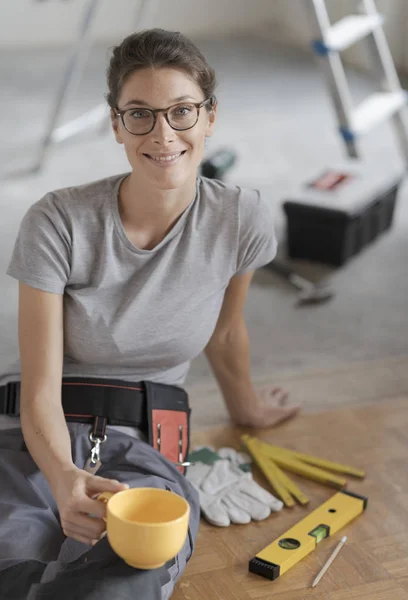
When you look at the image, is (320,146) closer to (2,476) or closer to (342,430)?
(342,430)

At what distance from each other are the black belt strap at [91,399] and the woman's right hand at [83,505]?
31 centimetres

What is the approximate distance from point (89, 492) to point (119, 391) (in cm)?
37

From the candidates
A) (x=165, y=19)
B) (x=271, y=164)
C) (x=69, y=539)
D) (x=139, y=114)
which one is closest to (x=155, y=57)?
(x=139, y=114)

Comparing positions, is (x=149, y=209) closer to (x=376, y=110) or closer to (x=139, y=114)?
(x=139, y=114)

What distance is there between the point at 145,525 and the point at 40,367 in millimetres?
466

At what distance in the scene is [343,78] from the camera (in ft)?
12.6

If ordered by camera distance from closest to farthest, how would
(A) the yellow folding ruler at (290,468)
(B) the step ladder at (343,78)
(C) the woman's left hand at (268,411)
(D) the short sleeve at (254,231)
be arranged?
(D) the short sleeve at (254,231), (A) the yellow folding ruler at (290,468), (C) the woman's left hand at (268,411), (B) the step ladder at (343,78)

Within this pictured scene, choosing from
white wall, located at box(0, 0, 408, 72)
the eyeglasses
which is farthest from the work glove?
white wall, located at box(0, 0, 408, 72)

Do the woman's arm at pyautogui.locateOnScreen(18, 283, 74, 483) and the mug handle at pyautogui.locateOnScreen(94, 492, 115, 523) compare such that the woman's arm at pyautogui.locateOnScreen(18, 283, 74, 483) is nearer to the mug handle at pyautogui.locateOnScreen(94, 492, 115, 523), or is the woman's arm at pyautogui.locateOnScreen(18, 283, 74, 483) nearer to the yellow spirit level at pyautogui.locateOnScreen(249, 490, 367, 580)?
the mug handle at pyautogui.locateOnScreen(94, 492, 115, 523)

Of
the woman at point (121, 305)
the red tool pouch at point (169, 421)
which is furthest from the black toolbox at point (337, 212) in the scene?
the red tool pouch at point (169, 421)

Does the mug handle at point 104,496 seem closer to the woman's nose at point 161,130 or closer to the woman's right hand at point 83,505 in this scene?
the woman's right hand at point 83,505

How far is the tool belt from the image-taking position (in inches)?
69.2

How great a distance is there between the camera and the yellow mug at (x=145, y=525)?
4.23ft

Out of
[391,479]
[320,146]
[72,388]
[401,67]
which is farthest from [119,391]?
[401,67]
